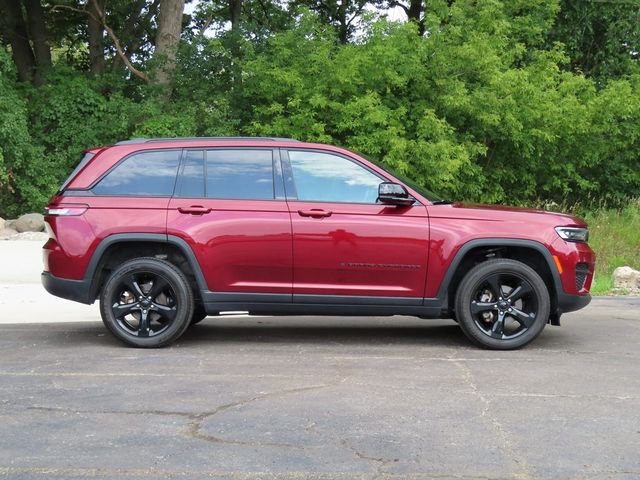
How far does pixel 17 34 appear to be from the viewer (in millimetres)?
24969

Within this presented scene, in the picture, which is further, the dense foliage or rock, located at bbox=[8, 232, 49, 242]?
the dense foliage

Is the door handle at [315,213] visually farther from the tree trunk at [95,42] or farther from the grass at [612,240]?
the tree trunk at [95,42]

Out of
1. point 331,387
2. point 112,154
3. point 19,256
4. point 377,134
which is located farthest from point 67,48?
point 331,387

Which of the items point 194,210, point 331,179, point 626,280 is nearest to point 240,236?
point 194,210

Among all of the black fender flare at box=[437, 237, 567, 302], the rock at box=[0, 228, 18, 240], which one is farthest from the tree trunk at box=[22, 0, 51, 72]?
the black fender flare at box=[437, 237, 567, 302]

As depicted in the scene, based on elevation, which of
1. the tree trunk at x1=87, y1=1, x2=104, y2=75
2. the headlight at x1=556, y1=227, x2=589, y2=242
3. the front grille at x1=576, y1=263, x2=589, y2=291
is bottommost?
the front grille at x1=576, y1=263, x2=589, y2=291

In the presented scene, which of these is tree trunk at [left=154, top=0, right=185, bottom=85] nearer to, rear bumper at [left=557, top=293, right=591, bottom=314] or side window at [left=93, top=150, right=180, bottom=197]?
side window at [left=93, top=150, right=180, bottom=197]

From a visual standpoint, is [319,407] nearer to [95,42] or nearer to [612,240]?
A: [612,240]

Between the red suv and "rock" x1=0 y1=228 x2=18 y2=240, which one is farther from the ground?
the red suv

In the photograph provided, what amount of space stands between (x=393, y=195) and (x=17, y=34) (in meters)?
20.4

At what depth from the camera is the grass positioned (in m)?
15.2

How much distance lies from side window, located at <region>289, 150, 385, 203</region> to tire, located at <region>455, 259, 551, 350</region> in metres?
1.19

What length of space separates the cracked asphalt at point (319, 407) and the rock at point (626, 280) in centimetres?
445

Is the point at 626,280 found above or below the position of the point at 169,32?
below
